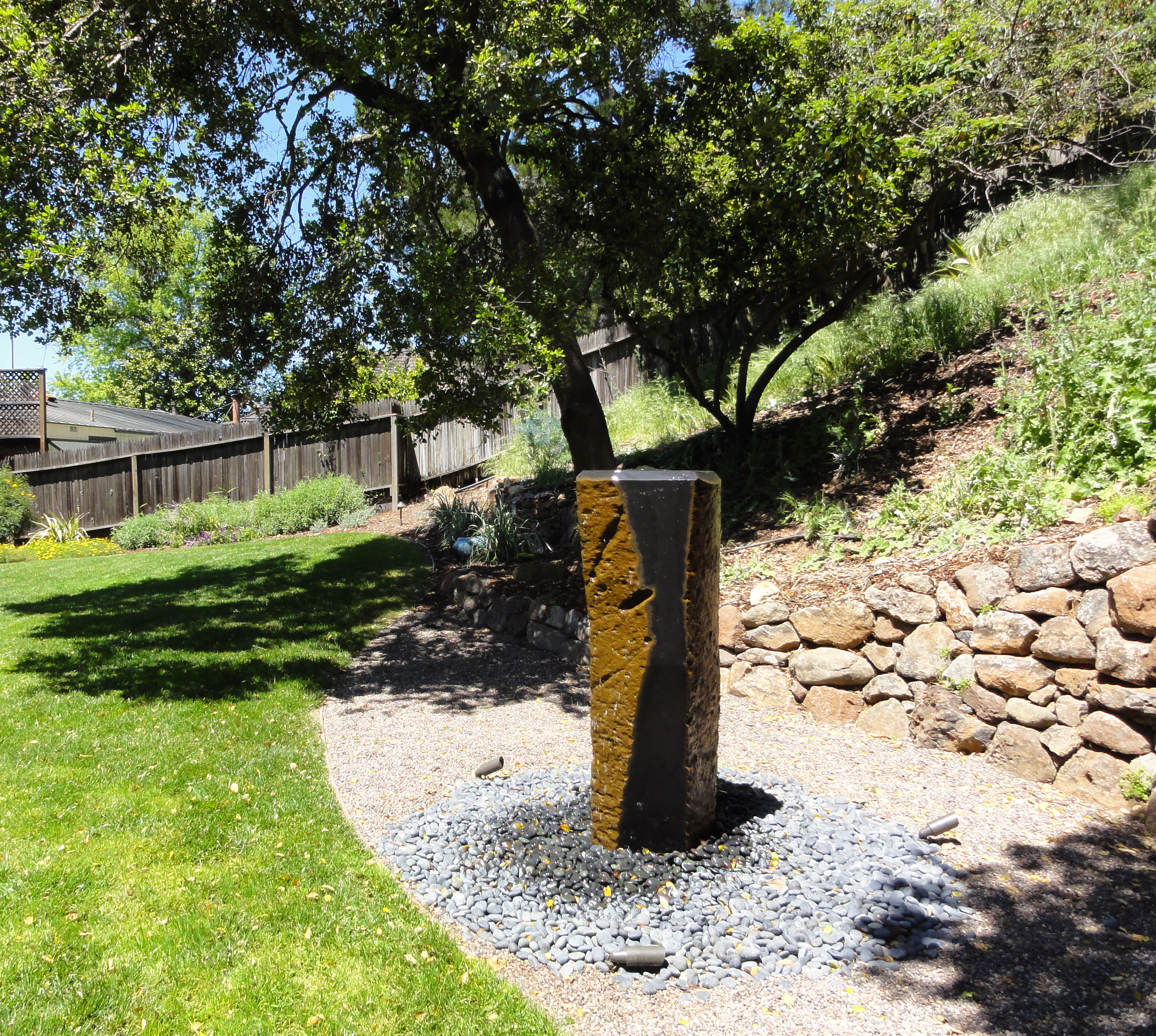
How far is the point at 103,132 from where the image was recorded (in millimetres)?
6180

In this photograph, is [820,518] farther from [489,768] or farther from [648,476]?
[648,476]

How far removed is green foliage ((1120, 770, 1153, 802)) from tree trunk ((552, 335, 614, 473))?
527cm

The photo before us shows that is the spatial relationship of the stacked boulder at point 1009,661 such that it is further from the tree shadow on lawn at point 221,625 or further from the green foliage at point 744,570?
the tree shadow on lawn at point 221,625

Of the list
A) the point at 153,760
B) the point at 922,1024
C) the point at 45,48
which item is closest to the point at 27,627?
the point at 153,760

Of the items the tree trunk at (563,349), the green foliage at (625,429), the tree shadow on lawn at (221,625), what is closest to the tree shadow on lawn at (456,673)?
the tree shadow on lawn at (221,625)

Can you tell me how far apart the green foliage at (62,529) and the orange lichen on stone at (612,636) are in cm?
1390

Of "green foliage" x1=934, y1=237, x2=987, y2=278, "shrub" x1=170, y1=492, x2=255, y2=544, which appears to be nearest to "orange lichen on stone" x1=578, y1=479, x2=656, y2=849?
"green foliage" x1=934, y1=237, x2=987, y2=278

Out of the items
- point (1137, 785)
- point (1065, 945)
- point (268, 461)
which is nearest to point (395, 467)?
point (268, 461)

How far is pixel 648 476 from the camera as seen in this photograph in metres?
3.49

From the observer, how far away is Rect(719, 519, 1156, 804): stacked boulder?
4180 mm

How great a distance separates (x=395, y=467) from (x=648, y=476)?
11.0 metres

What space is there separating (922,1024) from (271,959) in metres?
2.26

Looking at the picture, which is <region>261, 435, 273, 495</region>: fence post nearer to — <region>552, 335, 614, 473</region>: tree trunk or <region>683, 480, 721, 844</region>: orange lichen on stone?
<region>552, 335, 614, 473</region>: tree trunk

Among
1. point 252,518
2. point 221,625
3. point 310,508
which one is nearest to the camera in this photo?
point 221,625
